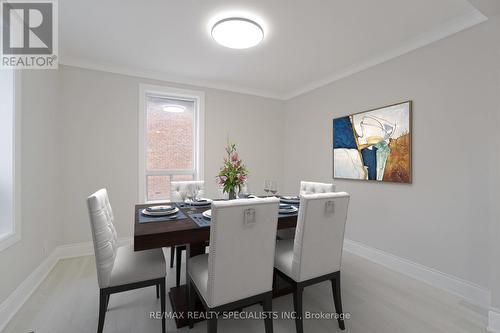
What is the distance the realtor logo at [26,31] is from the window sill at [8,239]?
1353mm

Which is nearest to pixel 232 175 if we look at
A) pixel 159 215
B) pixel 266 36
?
pixel 159 215

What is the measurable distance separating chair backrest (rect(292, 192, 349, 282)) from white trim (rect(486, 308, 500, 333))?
119cm

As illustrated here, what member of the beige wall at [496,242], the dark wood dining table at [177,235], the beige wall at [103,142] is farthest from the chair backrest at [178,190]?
the beige wall at [496,242]

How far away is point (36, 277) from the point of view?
7.32 feet

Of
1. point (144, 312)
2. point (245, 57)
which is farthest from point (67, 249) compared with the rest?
point (245, 57)

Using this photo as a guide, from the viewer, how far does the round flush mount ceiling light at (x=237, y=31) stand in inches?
82.7

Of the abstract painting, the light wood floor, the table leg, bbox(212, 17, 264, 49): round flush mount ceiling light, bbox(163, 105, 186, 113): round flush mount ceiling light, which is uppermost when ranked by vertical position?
bbox(212, 17, 264, 49): round flush mount ceiling light

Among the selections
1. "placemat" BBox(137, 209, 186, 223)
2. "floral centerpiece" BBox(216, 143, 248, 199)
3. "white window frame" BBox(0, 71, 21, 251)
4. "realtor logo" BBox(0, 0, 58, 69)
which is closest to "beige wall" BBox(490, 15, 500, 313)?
"floral centerpiece" BBox(216, 143, 248, 199)

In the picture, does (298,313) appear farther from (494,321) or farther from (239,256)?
(494,321)

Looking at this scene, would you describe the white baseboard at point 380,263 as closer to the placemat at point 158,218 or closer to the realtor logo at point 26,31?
the placemat at point 158,218

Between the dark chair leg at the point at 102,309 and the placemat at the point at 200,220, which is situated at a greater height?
the placemat at the point at 200,220

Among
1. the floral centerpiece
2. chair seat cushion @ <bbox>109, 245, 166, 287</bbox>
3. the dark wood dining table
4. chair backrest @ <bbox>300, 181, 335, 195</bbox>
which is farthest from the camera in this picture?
chair backrest @ <bbox>300, 181, 335, 195</bbox>

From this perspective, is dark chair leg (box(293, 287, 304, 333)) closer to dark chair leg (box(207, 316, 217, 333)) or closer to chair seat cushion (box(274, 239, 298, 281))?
chair seat cushion (box(274, 239, 298, 281))

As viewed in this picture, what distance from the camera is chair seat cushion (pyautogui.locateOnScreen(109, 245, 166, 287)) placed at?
1545 millimetres
